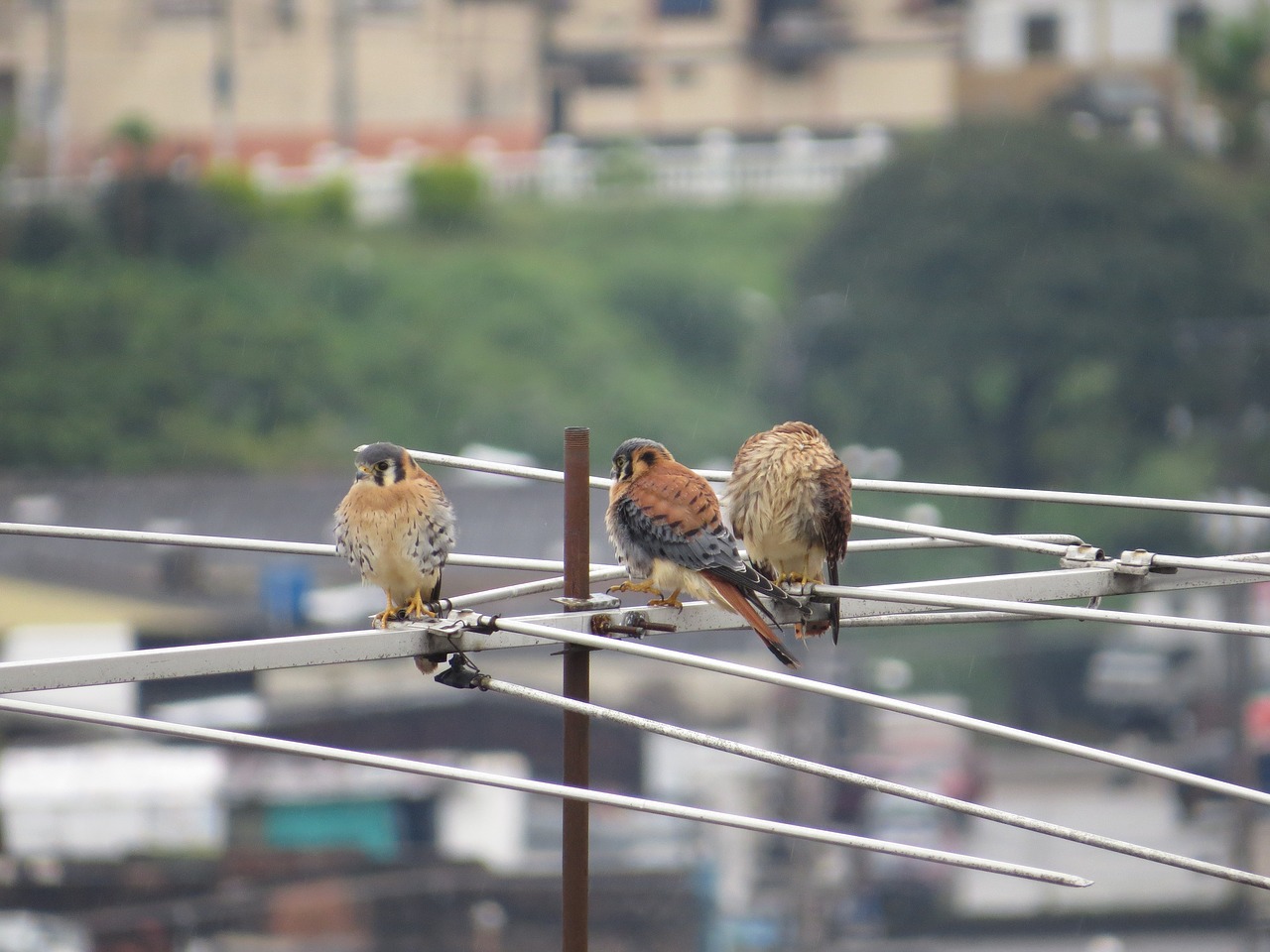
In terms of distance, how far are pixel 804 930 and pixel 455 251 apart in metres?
29.9

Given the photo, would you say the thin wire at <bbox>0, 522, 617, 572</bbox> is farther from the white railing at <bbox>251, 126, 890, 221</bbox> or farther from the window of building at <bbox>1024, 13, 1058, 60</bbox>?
the window of building at <bbox>1024, 13, 1058, 60</bbox>

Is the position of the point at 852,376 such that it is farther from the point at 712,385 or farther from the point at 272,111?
the point at 272,111

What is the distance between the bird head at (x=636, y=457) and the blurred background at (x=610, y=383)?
11.6m

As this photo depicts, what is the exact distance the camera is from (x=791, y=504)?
5117 mm

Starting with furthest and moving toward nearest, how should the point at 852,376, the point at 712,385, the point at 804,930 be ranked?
1. the point at 712,385
2. the point at 852,376
3. the point at 804,930

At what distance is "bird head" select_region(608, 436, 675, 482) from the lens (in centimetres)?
513

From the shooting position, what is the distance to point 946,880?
23.4 m

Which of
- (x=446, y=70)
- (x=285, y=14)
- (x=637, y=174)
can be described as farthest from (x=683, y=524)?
(x=446, y=70)

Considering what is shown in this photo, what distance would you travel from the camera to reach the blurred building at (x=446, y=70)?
2122 inches

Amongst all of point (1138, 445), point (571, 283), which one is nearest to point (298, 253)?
point (571, 283)

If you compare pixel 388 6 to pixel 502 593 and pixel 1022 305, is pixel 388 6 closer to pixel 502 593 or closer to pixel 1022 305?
pixel 1022 305

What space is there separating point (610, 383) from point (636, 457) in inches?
1462

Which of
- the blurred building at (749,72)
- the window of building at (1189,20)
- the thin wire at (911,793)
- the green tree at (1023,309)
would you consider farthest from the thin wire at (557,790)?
the window of building at (1189,20)

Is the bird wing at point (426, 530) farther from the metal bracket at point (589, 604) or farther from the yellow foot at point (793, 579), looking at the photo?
the yellow foot at point (793, 579)
